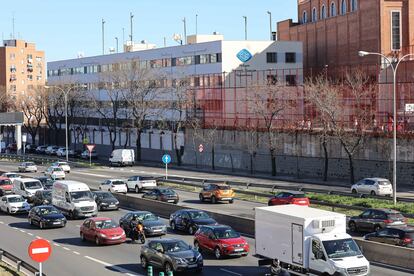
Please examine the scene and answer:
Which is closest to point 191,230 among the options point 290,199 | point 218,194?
point 290,199

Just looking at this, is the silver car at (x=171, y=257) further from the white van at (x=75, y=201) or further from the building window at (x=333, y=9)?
the building window at (x=333, y=9)

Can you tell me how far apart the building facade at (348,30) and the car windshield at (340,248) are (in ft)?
221

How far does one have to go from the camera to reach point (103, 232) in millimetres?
33406

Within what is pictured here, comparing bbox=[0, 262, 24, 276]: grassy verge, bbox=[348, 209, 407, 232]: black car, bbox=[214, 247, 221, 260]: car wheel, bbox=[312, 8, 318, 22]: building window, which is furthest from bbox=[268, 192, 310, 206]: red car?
bbox=[312, 8, 318, 22]: building window

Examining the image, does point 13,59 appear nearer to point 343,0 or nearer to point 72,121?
point 72,121

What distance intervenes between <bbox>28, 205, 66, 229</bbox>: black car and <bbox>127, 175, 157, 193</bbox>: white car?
55.4 feet

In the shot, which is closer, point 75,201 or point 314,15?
point 75,201

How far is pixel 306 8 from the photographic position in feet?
377

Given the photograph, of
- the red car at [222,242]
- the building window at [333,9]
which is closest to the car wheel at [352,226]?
the red car at [222,242]

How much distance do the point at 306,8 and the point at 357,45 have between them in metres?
23.4

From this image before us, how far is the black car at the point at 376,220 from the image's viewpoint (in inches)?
1369

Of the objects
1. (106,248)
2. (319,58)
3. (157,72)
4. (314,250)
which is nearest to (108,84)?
(157,72)

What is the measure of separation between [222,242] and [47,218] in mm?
14165

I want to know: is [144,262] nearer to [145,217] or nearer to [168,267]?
[168,267]
